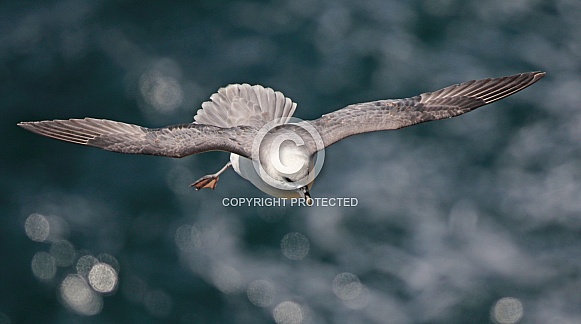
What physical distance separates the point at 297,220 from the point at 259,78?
11.3ft

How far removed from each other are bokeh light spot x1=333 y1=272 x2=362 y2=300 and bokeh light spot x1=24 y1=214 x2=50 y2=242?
5897 millimetres

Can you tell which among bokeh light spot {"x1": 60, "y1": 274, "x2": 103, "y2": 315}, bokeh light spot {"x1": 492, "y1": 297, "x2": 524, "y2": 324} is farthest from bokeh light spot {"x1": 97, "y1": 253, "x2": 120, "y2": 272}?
bokeh light spot {"x1": 492, "y1": 297, "x2": 524, "y2": 324}

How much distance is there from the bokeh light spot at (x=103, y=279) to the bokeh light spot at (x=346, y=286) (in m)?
4.36

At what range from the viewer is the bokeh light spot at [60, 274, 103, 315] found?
17094mm

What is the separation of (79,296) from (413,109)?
7.46 meters

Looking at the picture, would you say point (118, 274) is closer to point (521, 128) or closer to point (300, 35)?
point (300, 35)

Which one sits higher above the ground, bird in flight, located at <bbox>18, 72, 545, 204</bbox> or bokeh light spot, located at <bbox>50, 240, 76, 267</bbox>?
bird in flight, located at <bbox>18, 72, 545, 204</bbox>

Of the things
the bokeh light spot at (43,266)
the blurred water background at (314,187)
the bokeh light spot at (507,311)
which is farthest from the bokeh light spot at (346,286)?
the bokeh light spot at (43,266)

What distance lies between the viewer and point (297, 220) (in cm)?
1806

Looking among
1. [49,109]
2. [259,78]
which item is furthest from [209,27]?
[49,109]

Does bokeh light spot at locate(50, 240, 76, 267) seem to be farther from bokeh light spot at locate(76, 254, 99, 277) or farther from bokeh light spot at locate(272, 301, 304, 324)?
bokeh light spot at locate(272, 301, 304, 324)

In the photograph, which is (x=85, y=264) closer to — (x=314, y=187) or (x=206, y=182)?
(x=206, y=182)

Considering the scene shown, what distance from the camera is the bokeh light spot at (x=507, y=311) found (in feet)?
57.2

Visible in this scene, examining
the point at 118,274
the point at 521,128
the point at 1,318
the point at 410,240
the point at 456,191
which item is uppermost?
the point at 521,128
